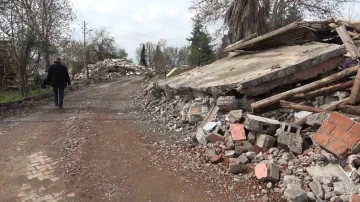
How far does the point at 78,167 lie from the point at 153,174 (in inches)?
43.7

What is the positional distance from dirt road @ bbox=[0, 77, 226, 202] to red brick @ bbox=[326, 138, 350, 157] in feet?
5.00

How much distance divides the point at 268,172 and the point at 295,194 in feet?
1.57

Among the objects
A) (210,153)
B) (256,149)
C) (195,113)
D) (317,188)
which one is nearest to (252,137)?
(256,149)

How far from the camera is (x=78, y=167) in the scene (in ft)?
14.1

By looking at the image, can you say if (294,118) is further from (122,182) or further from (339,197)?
(122,182)

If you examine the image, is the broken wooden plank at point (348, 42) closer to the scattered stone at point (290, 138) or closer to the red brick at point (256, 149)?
the scattered stone at point (290, 138)

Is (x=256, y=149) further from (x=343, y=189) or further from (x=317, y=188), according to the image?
(x=343, y=189)

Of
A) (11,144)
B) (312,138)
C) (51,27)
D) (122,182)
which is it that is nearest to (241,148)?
(312,138)

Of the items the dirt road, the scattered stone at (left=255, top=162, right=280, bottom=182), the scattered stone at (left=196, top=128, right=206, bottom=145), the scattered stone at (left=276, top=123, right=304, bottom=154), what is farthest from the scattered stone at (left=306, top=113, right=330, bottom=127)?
the dirt road

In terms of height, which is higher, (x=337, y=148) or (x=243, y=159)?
(x=337, y=148)

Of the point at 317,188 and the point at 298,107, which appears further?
the point at 298,107

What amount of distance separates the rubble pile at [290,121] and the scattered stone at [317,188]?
1cm

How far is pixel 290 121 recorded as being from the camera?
4.66m

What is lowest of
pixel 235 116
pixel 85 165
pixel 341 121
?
pixel 85 165
